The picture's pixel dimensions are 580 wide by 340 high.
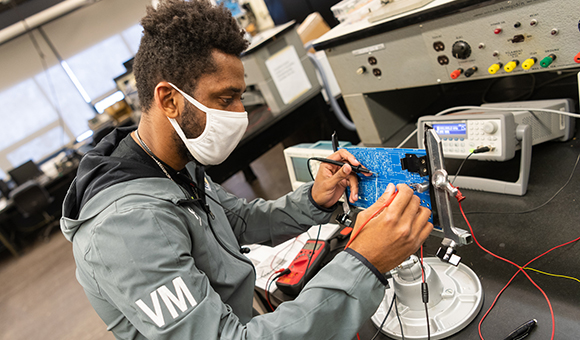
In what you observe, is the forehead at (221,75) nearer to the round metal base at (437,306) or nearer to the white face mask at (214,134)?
the white face mask at (214,134)

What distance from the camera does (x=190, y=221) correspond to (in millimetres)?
757

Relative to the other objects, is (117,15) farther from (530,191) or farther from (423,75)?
(530,191)

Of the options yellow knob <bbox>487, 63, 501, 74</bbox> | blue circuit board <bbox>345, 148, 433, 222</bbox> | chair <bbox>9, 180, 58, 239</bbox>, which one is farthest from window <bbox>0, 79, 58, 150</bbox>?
yellow knob <bbox>487, 63, 501, 74</bbox>

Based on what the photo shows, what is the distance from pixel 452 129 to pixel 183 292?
2.94 ft

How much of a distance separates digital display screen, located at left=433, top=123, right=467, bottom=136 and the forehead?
67cm

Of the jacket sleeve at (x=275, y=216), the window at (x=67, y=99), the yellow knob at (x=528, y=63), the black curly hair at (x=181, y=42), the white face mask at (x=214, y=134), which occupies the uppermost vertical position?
the window at (x=67, y=99)

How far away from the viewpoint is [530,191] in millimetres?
1006

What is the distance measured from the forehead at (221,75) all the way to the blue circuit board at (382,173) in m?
0.35

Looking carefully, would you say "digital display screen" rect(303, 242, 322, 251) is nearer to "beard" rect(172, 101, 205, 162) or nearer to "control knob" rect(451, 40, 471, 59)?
"beard" rect(172, 101, 205, 162)

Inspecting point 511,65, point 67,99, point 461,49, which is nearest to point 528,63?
point 511,65

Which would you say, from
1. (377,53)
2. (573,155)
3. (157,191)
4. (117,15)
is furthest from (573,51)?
(117,15)

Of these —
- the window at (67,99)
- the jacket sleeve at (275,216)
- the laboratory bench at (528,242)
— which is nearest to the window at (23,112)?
the window at (67,99)

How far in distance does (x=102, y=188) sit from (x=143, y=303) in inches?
10.2

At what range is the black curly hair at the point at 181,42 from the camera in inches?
29.9
